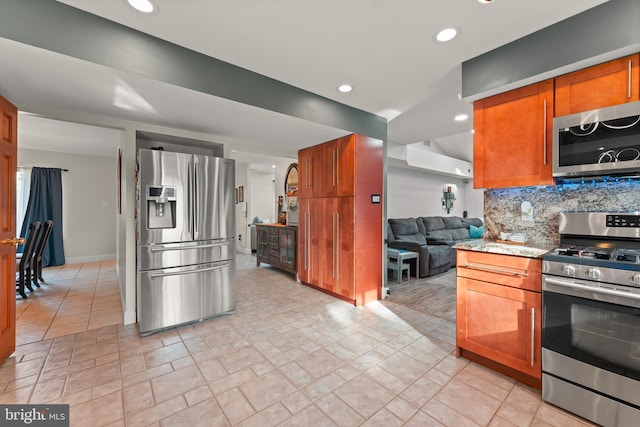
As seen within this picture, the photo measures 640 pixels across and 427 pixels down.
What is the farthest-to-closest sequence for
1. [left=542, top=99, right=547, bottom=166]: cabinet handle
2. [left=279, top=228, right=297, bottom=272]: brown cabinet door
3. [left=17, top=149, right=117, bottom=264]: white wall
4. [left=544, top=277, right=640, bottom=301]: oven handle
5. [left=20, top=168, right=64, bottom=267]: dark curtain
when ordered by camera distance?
[left=17, top=149, right=117, bottom=264]: white wall → [left=20, top=168, right=64, bottom=267]: dark curtain → [left=279, top=228, right=297, bottom=272]: brown cabinet door → [left=542, top=99, right=547, bottom=166]: cabinet handle → [left=544, top=277, right=640, bottom=301]: oven handle

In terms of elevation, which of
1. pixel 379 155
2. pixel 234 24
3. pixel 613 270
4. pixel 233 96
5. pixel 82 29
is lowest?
pixel 613 270

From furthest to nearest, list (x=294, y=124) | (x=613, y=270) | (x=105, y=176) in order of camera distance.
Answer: (x=105, y=176), (x=294, y=124), (x=613, y=270)

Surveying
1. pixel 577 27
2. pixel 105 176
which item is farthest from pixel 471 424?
pixel 105 176

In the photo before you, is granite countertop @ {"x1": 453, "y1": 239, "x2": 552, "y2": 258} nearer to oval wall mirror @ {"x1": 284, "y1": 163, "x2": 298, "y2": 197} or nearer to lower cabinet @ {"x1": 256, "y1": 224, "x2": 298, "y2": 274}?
lower cabinet @ {"x1": 256, "y1": 224, "x2": 298, "y2": 274}

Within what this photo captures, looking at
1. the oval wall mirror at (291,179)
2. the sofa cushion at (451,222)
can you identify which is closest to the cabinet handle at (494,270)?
the oval wall mirror at (291,179)

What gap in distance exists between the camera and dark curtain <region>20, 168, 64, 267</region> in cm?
560

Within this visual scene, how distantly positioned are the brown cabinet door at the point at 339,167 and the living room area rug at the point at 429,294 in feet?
5.60

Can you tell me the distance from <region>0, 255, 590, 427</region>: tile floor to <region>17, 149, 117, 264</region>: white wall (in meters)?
3.70

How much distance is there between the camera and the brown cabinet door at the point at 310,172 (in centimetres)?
400

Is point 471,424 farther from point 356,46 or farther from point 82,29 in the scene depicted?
point 82,29

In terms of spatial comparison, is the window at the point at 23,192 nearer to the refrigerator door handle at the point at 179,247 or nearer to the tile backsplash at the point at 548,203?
the refrigerator door handle at the point at 179,247

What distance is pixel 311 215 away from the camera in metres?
4.17

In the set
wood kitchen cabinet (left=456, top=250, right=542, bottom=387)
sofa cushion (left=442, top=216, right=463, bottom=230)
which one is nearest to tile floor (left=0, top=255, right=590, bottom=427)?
wood kitchen cabinet (left=456, top=250, right=542, bottom=387)

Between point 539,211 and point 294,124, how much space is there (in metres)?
2.49
